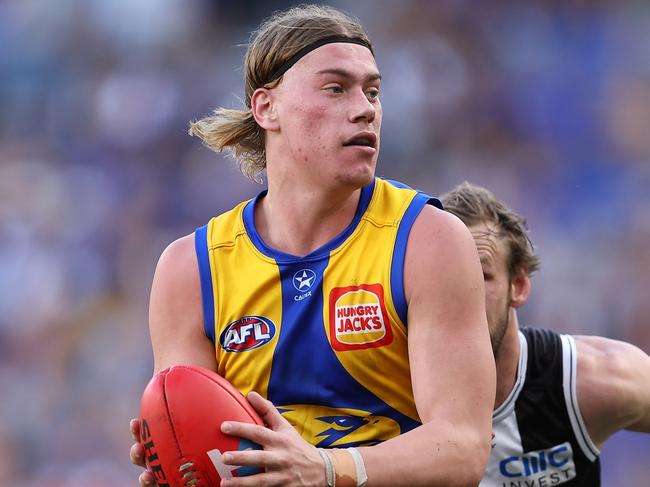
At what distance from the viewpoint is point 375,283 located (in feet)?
11.6

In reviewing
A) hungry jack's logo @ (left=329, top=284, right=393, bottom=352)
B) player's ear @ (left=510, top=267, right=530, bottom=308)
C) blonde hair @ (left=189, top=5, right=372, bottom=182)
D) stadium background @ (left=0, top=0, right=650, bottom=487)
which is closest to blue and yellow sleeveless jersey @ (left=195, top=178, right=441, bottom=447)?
hungry jack's logo @ (left=329, top=284, right=393, bottom=352)

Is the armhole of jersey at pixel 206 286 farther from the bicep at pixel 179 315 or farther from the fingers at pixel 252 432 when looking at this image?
the fingers at pixel 252 432

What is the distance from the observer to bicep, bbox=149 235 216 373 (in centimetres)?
376

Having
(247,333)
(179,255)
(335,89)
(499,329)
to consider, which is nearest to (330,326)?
(247,333)

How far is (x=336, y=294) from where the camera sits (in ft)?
11.8

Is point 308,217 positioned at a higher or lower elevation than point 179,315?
higher

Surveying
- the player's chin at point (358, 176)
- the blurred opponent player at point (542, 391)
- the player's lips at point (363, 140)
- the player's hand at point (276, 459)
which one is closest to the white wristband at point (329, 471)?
the player's hand at point (276, 459)

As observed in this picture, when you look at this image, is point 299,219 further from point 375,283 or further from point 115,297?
point 115,297

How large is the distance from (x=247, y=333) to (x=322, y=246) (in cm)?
40

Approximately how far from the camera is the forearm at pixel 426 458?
125 inches

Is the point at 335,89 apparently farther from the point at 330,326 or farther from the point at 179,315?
the point at 179,315

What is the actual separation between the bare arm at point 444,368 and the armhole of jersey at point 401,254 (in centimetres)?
2

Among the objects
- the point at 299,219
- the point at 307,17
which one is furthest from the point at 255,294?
the point at 307,17

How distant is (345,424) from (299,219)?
0.76 meters
